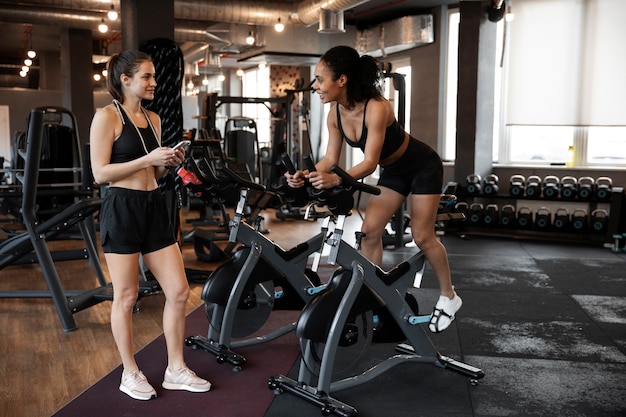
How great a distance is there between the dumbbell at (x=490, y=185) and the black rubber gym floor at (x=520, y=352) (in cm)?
172

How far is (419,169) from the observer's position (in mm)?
2934

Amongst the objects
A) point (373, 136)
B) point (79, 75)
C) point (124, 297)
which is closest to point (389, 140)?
point (373, 136)

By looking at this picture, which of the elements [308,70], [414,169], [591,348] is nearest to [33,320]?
[414,169]

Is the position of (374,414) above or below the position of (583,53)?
below

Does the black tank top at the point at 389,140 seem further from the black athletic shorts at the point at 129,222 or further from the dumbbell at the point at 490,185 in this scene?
the dumbbell at the point at 490,185

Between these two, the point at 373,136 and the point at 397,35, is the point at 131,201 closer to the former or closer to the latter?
the point at 373,136

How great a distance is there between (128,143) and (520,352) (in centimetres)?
217

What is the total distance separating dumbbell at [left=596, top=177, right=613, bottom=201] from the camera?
668 cm

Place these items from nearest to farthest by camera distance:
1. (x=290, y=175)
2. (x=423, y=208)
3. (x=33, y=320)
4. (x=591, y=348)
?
(x=290, y=175) → (x=423, y=208) → (x=591, y=348) → (x=33, y=320)

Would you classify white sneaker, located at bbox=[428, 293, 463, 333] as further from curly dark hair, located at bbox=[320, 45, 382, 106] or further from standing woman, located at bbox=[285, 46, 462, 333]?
curly dark hair, located at bbox=[320, 45, 382, 106]

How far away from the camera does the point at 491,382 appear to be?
2840 mm

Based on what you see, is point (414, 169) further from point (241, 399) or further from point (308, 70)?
point (308, 70)

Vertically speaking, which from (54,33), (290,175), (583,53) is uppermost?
(54,33)

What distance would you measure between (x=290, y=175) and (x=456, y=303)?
110 cm
